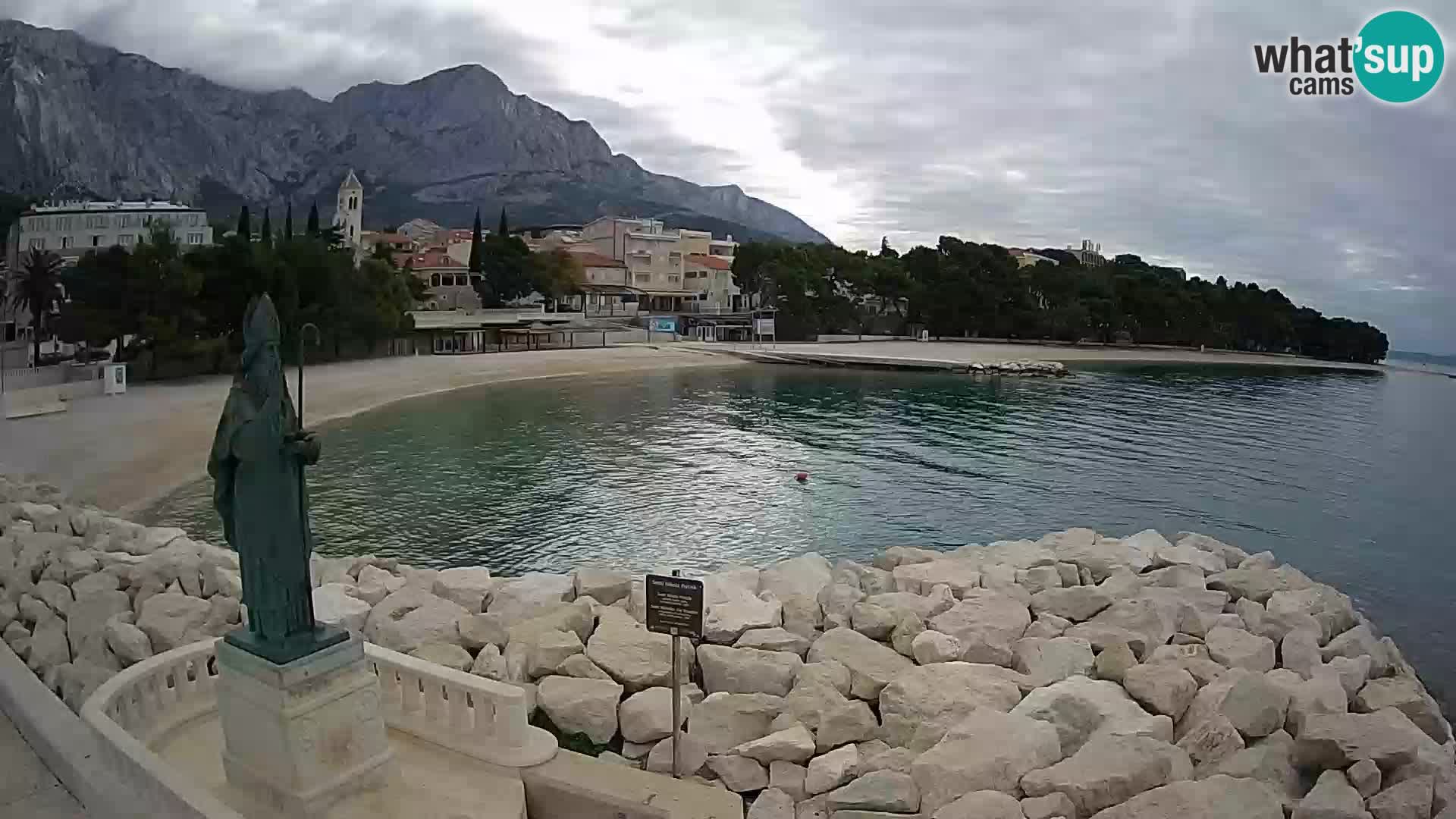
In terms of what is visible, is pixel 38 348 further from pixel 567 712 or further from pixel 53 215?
pixel 567 712

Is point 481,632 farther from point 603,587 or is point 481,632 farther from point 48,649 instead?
point 48,649

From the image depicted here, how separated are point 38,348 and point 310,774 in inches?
602

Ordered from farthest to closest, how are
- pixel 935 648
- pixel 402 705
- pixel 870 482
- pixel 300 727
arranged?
pixel 870 482, pixel 935 648, pixel 402 705, pixel 300 727

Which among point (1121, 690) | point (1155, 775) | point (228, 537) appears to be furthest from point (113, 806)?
point (1121, 690)

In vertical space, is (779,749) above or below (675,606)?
below

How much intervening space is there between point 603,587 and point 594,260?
54.9 metres

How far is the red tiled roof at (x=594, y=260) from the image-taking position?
59.9 metres

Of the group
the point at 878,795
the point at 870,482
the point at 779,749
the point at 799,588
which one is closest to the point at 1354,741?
the point at 878,795

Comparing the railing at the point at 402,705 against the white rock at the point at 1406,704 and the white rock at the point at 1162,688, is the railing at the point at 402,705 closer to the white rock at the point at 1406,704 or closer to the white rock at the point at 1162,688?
the white rock at the point at 1162,688

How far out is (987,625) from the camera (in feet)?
22.9

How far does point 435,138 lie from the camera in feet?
413

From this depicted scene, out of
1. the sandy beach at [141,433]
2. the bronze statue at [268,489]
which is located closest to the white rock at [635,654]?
the bronze statue at [268,489]

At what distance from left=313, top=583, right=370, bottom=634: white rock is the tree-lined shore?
1945 inches

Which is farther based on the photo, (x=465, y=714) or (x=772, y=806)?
(x=772, y=806)
